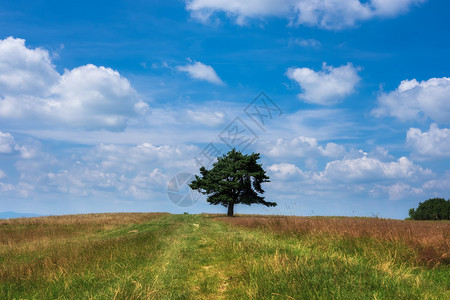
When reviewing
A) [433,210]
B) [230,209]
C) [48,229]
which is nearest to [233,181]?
[230,209]

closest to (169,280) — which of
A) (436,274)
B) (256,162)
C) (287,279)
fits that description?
(287,279)

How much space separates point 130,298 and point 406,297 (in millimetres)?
4448

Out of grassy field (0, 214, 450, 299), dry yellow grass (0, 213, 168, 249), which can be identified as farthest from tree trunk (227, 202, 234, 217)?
grassy field (0, 214, 450, 299)

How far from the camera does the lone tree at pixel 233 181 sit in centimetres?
3848

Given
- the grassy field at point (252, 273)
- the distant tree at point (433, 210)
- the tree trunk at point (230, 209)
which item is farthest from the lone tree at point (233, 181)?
the distant tree at point (433, 210)

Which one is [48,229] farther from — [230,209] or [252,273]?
[252,273]

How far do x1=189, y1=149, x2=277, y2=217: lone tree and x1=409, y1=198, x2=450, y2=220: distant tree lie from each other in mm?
37949

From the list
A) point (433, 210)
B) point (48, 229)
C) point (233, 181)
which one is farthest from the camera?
point (433, 210)

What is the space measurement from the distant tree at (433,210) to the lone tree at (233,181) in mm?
37949

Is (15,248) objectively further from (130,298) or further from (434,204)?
(434,204)

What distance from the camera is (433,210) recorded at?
191 feet

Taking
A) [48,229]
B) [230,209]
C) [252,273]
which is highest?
[230,209]

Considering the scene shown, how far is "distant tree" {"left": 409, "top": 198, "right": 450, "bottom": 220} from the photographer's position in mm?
57594

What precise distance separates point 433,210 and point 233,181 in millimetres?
44318
